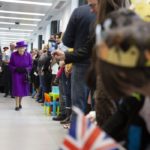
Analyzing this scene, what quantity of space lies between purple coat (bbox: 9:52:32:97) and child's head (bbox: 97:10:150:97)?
581 cm

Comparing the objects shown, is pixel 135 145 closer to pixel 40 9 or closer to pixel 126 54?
pixel 126 54

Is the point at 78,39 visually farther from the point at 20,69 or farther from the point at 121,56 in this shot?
the point at 20,69

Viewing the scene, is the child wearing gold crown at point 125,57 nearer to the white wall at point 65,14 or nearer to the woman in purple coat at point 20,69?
the woman in purple coat at point 20,69

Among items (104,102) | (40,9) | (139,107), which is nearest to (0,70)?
(40,9)

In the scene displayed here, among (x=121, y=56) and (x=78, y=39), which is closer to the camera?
(x=121, y=56)

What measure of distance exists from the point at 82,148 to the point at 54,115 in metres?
5.01

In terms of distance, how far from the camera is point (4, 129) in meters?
4.57

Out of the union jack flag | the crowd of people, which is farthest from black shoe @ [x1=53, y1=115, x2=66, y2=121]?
the union jack flag

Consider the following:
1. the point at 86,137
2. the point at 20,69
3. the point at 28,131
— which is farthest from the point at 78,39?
the point at 20,69

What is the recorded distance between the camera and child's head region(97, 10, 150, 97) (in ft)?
2.26

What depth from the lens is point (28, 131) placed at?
4480 mm

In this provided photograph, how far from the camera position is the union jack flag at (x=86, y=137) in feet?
2.67

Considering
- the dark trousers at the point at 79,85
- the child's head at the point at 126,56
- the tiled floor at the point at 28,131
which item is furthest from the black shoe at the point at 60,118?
the child's head at the point at 126,56

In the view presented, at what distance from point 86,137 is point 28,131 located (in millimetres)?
3744
